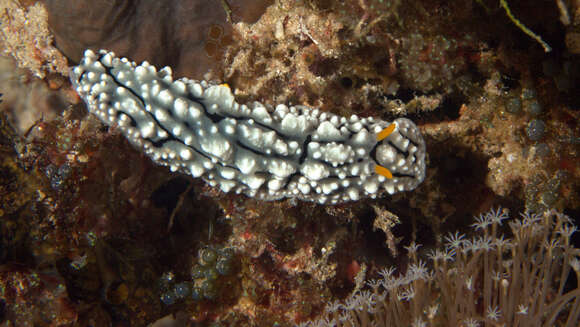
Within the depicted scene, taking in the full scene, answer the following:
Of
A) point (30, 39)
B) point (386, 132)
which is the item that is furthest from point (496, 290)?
point (30, 39)

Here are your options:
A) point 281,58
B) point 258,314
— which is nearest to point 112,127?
point 281,58

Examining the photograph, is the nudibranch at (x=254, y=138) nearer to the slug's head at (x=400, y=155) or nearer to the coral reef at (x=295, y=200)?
the slug's head at (x=400, y=155)

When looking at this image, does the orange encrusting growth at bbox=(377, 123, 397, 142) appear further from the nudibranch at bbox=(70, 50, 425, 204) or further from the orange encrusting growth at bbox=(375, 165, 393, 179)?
the orange encrusting growth at bbox=(375, 165, 393, 179)

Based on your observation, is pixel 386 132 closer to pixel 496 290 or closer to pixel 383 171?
pixel 383 171

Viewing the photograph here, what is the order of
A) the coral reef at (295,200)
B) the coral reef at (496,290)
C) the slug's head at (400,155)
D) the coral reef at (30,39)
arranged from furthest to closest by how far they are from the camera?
the coral reef at (30,39)
the slug's head at (400,155)
the coral reef at (295,200)
the coral reef at (496,290)

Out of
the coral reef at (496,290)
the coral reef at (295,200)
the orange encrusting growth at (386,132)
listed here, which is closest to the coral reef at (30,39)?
the coral reef at (295,200)

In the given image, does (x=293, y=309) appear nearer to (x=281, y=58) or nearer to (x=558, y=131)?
(x=281, y=58)

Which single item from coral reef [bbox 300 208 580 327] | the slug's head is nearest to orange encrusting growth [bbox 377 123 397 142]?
the slug's head
